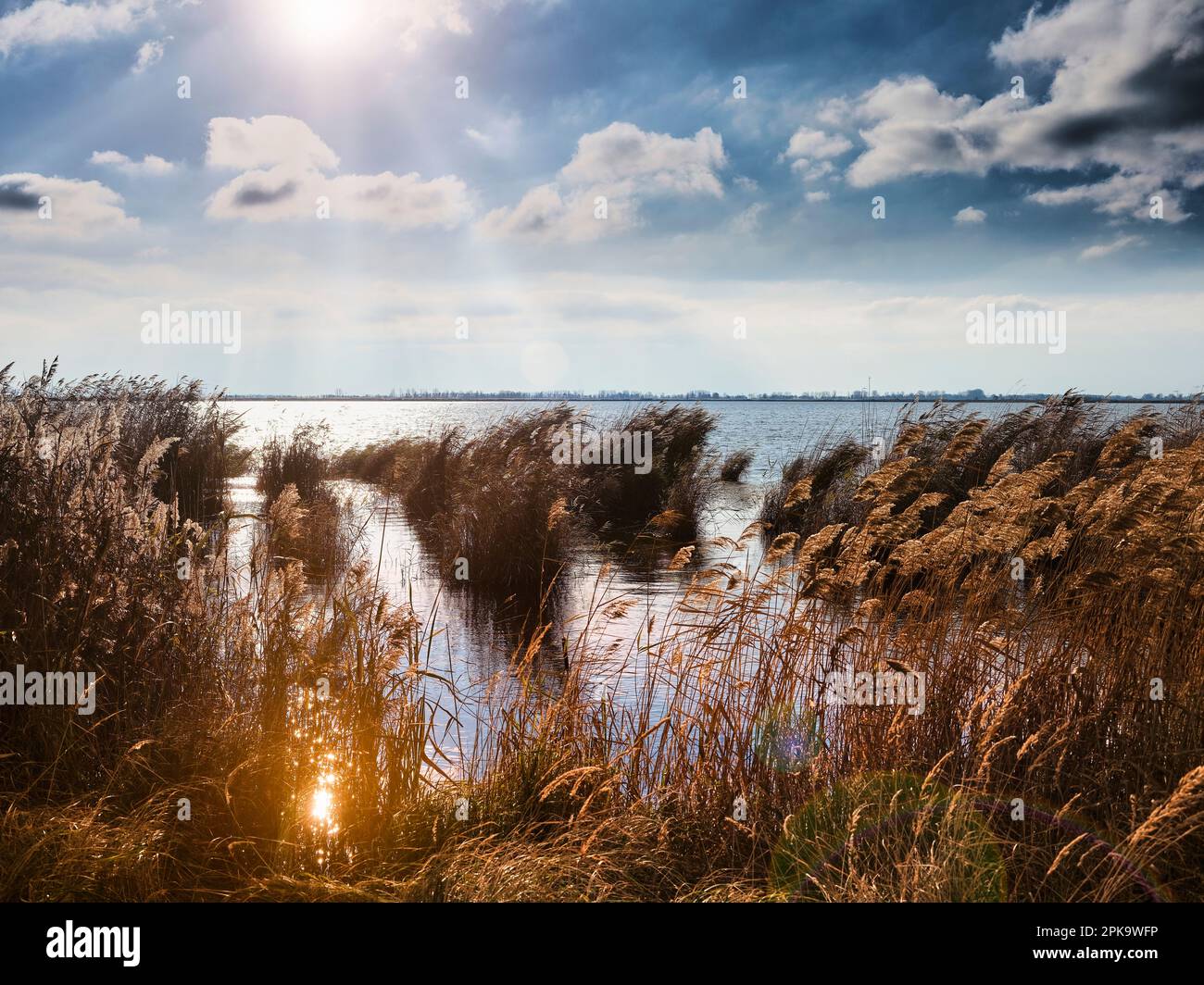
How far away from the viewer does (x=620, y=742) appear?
206 inches

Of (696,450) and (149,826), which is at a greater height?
(696,450)

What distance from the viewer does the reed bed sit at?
394 cm

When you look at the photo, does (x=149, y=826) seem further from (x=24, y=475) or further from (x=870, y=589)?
(x=870, y=589)

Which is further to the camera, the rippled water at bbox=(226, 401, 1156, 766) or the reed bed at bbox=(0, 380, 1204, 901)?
the rippled water at bbox=(226, 401, 1156, 766)

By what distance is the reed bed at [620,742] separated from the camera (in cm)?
394

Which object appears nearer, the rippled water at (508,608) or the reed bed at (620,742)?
the reed bed at (620,742)

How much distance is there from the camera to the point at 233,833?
4.29 metres

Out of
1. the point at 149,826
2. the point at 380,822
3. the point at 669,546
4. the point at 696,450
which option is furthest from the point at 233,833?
the point at 696,450

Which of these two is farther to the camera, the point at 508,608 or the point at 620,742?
the point at 508,608
